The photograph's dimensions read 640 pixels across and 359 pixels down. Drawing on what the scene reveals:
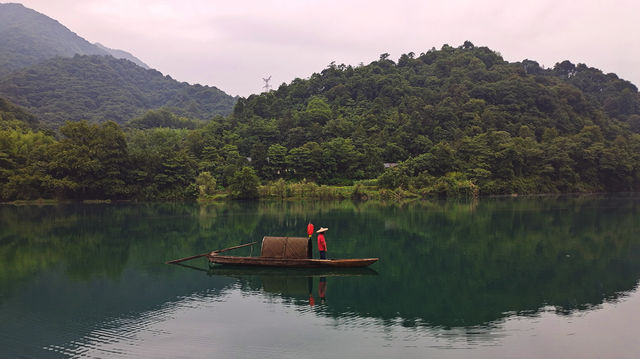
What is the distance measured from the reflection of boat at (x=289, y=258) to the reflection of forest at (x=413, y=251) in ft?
3.20

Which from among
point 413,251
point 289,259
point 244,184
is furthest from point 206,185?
point 289,259

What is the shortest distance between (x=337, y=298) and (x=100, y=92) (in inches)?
5789

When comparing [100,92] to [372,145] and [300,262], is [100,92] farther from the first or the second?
[300,262]

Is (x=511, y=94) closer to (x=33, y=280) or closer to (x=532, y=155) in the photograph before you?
(x=532, y=155)

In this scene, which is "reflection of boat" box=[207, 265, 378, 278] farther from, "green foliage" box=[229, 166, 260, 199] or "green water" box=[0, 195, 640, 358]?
"green foliage" box=[229, 166, 260, 199]

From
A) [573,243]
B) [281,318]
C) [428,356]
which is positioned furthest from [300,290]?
[573,243]

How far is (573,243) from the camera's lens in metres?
23.5

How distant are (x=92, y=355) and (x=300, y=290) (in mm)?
6941

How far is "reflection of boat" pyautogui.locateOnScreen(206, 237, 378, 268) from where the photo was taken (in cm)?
1711

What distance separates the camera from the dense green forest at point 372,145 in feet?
179

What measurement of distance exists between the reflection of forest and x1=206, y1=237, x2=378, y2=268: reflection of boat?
38.3 inches

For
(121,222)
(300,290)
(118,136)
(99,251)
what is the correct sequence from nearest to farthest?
(300,290)
(99,251)
(121,222)
(118,136)

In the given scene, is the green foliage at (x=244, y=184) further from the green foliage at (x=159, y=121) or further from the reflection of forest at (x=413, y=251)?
the green foliage at (x=159, y=121)

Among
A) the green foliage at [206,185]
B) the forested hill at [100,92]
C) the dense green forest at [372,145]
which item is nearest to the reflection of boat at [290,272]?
the dense green forest at [372,145]
